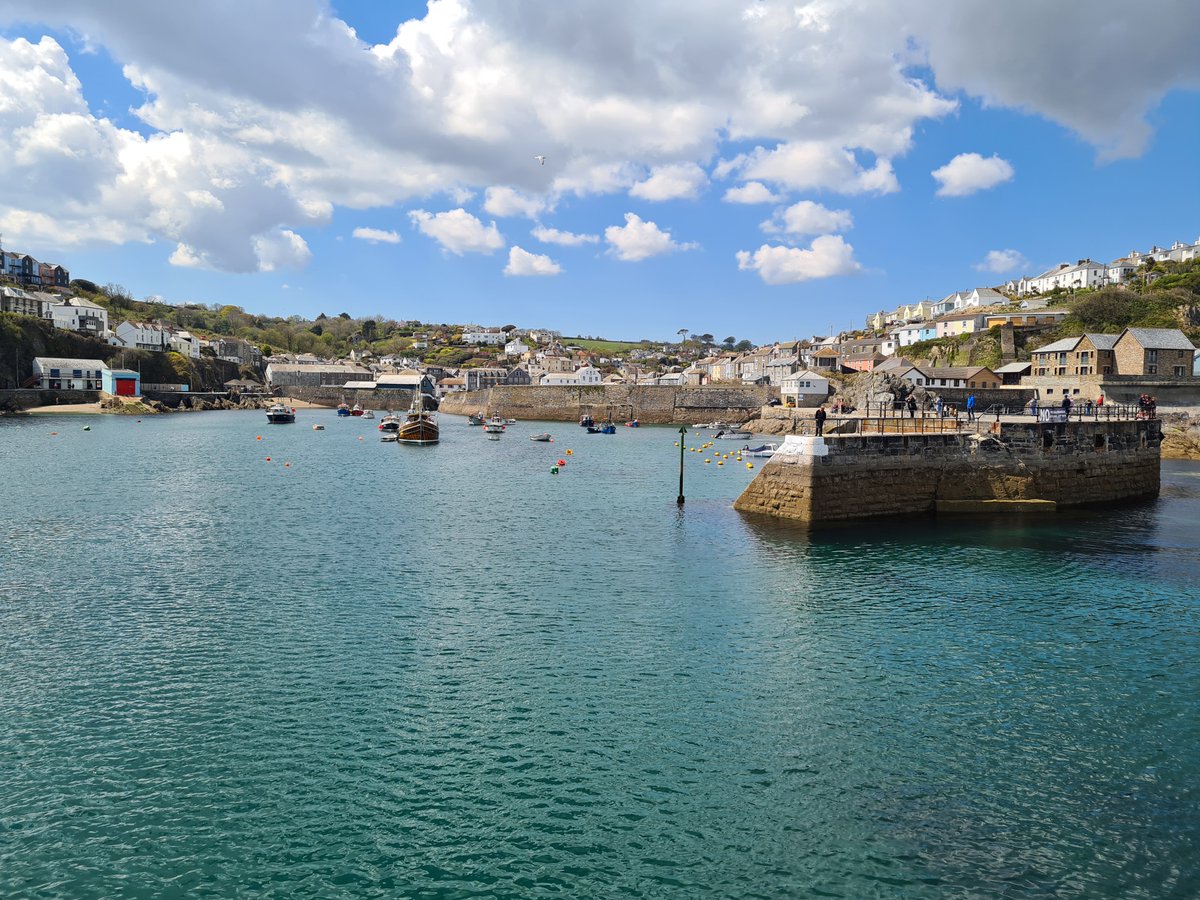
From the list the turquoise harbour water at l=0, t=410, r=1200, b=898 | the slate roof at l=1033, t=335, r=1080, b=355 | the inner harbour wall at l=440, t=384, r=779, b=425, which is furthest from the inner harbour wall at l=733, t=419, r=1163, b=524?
the inner harbour wall at l=440, t=384, r=779, b=425

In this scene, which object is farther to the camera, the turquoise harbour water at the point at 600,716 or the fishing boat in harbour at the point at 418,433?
the fishing boat in harbour at the point at 418,433

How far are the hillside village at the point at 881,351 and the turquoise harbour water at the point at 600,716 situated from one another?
50.8m

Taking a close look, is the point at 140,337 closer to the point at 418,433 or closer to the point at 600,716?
the point at 418,433

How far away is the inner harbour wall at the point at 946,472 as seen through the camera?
2698cm

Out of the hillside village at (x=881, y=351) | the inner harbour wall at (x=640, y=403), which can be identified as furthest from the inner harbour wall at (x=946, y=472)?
the inner harbour wall at (x=640, y=403)

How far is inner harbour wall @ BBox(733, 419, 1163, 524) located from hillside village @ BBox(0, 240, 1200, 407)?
36.4 metres

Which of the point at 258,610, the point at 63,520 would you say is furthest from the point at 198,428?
the point at 258,610

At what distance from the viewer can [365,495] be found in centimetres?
3631

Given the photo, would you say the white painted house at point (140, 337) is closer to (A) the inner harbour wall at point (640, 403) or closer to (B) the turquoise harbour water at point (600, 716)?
(A) the inner harbour wall at point (640, 403)

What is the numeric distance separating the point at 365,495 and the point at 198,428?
2225 inches

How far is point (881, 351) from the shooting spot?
119 meters

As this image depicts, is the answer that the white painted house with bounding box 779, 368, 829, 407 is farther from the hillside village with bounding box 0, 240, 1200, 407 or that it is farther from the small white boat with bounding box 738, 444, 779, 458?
the small white boat with bounding box 738, 444, 779, 458

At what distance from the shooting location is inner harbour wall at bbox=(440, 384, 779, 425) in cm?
10669

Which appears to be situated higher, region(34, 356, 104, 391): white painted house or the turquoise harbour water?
region(34, 356, 104, 391): white painted house
